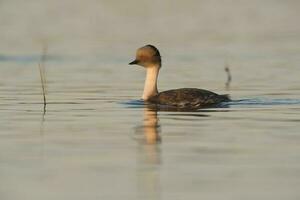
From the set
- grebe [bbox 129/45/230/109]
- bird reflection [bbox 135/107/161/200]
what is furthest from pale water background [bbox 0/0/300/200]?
grebe [bbox 129/45/230/109]

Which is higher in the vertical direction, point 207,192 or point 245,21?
point 245,21

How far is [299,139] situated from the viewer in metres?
15.3

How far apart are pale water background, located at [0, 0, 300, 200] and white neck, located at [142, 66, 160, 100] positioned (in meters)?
0.38

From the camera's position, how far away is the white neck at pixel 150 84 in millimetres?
21812

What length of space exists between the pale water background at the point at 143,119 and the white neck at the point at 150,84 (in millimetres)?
377

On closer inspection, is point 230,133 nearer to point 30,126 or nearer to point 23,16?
point 30,126

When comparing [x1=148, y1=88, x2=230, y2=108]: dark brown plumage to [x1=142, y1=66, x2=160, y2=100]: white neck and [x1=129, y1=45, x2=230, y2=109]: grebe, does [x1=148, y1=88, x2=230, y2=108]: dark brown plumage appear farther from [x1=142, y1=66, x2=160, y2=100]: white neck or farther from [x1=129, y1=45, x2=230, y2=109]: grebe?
[x1=142, y1=66, x2=160, y2=100]: white neck

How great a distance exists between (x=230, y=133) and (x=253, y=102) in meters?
4.83

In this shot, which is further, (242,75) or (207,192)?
(242,75)

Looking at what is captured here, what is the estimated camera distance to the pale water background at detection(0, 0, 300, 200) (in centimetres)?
1223

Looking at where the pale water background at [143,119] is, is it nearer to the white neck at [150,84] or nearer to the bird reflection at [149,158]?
the bird reflection at [149,158]

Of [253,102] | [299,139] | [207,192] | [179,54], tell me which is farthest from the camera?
[179,54]

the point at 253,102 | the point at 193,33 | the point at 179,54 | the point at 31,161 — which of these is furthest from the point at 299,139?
the point at 193,33

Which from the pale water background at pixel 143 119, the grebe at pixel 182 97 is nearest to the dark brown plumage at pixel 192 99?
the grebe at pixel 182 97
